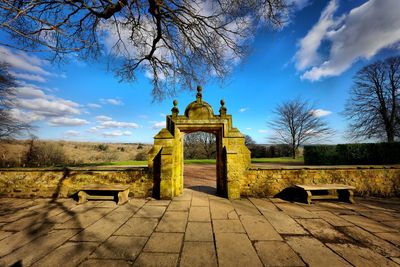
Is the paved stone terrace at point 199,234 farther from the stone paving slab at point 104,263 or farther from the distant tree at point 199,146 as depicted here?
the distant tree at point 199,146

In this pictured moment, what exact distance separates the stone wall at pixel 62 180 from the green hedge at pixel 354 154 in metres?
17.8

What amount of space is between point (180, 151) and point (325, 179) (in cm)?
563

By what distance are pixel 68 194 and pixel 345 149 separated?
67.4 ft

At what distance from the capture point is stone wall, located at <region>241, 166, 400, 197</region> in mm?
6055

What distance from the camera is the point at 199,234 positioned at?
11.1 feet

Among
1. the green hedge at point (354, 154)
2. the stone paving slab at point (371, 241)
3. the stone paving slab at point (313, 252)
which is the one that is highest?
the green hedge at point (354, 154)

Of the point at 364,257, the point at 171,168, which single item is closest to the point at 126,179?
the point at 171,168

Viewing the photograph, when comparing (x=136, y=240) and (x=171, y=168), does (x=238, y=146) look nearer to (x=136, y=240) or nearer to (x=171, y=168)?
(x=171, y=168)

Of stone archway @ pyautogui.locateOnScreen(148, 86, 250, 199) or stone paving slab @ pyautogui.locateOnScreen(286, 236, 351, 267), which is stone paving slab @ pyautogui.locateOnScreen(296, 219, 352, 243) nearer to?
stone paving slab @ pyautogui.locateOnScreen(286, 236, 351, 267)

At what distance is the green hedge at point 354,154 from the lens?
1272cm

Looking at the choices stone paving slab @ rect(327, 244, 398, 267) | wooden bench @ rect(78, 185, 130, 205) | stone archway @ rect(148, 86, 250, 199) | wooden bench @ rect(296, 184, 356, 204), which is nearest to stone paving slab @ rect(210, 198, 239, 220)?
stone archway @ rect(148, 86, 250, 199)

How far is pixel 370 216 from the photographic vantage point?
4359 mm

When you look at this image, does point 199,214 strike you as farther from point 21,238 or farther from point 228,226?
point 21,238

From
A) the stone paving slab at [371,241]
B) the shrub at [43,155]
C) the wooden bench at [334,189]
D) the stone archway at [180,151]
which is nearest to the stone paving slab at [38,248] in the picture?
the stone archway at [180,151]
